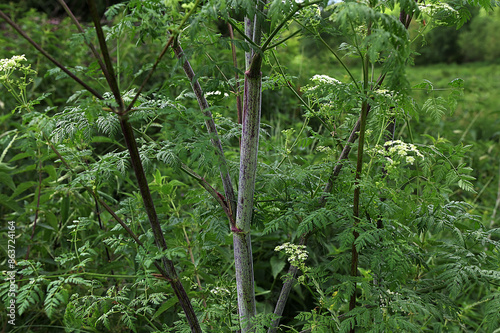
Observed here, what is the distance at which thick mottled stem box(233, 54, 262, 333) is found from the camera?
117 centimetres

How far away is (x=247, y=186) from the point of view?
1.23m

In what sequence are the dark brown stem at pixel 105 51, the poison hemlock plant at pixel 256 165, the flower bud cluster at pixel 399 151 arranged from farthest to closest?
the flower bud cluster at pixel 399 151, the poison hemlock plant at pixel 256 165, the dark brown stem at pixel 105 51

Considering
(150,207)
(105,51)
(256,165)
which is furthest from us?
(256,165)

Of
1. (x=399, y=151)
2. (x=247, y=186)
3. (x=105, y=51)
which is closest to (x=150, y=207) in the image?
(x=247, y=186)

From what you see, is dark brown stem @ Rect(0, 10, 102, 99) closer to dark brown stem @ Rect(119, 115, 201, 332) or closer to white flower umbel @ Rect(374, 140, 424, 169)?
dark brown stem @ Rect(119, 115, 201, 332)

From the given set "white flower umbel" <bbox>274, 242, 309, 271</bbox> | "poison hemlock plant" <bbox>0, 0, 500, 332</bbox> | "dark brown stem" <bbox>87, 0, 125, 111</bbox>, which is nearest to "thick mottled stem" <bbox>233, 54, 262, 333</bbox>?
"poison hemlock plant" <bbox>0, 0, 500, 332</bbox>

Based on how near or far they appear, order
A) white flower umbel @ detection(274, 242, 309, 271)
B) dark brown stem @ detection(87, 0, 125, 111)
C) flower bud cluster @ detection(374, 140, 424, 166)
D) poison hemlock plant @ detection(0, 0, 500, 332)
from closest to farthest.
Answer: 1. dark brown stem @ detection(87, 0, 125, 111)
2. poison hemlock plant @ detection(0, 0, 500, 332)
3. flower bud cluster @ detection(374, 140, 424, 166)
4. white flower umbel @ detection(274, 242, 309, 271)

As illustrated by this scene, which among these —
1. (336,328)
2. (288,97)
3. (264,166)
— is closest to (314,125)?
(288,97)

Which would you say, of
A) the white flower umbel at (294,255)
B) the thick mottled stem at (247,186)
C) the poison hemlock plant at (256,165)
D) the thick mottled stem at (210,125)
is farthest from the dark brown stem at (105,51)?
the white flower umbel at (294,255)

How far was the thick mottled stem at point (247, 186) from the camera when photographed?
117cm

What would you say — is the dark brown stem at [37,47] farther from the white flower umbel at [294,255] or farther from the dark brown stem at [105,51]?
the white flower umbel at [294,255]

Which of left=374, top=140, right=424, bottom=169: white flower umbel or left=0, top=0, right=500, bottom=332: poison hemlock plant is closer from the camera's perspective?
left=0, top=0, right=500, bottom=332: poison hemlock plant

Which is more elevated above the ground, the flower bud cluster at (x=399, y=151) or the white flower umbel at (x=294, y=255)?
the flower bud cluster at (x=399, y=151)

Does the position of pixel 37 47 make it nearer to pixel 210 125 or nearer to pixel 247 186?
pixel 210 125
